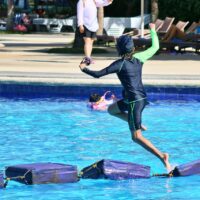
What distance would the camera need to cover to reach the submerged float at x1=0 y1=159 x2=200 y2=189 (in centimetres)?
711

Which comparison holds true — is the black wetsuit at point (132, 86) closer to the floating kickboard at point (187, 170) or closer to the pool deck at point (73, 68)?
the floating kickboard at point (187, 170)

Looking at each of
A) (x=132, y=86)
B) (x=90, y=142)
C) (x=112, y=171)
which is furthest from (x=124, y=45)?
(x=90, y=142)

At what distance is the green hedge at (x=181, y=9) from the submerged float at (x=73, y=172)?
84.9 feet

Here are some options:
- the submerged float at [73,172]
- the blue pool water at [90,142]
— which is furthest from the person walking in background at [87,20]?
the submerged float at [73,172]

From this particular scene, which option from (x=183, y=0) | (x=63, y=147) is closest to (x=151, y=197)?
(x=63, y=147)

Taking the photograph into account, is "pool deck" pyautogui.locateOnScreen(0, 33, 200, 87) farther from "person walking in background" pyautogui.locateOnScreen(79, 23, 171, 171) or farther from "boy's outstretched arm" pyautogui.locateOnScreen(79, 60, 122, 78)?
"boy's outstretched arm" pyautogui.locateOnScreen(79, 60, 122, 78)

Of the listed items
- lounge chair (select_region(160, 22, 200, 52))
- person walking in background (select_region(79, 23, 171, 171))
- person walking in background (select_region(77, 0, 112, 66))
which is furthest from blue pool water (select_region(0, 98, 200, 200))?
lounge chair (select_region(160, 22, 200, 52))

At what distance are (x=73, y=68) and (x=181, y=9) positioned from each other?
17798 millimetres

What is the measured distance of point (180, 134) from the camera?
10.4 metres

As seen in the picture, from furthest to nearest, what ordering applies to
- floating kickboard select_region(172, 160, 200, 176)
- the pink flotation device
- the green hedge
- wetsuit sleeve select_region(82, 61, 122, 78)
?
the green hedge < the pink flotation device < floating kickboard select_region(172, 160, 200, 176) < wetsuit sleeve select_region(82, 61, 122, 78)

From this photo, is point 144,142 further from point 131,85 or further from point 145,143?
point 131,85

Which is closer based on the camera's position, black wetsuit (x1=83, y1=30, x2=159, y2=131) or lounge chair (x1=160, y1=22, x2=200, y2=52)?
black wetsuit (x1=83, y1=30, x2=159, y2=131)

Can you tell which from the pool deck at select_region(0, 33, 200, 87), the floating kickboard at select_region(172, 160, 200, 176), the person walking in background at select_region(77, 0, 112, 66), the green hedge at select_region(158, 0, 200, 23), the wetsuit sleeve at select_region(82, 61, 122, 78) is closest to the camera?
the wetsuit sleeve at select_region(82, 61, 122, 78)

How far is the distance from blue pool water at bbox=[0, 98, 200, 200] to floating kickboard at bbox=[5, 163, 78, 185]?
0.06m
